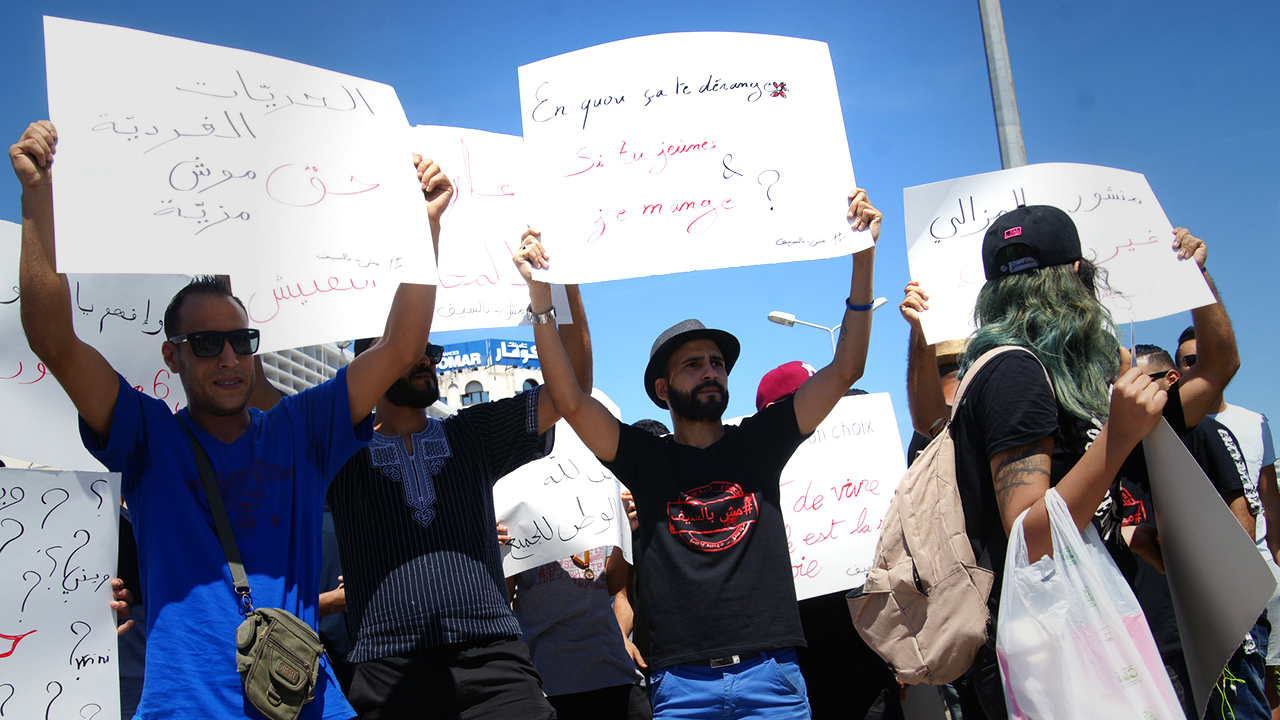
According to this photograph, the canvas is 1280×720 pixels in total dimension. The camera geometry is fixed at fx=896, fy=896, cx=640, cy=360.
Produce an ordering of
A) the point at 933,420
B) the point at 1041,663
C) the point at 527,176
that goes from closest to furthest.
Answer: the point at 1041,663 < the point at 527,176 < the point at 933,420

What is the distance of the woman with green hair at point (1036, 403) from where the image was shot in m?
2.18

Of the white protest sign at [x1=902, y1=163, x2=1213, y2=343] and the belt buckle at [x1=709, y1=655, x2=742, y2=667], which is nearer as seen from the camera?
the belt buckle at [x1=709, y1=655, x2=742, y2=667]

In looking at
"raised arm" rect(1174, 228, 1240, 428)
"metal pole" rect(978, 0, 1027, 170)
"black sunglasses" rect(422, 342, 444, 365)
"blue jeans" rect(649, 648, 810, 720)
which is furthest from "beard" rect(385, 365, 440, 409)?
"metal pole" rect(978, 0, 1027, 170)

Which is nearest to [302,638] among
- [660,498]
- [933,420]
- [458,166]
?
[660,498]

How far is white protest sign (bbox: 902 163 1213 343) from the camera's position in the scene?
3531 mm

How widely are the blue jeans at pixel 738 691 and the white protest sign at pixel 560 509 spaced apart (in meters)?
1.14

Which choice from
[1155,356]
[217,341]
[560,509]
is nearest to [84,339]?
[217,341]

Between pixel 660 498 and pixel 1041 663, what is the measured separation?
4.94 ft

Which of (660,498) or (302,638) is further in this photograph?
(660,498)

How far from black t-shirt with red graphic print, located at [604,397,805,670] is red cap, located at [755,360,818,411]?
1375 millimetres

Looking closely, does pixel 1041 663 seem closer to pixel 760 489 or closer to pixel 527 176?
pixel 760 489

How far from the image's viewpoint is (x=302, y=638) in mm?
2359

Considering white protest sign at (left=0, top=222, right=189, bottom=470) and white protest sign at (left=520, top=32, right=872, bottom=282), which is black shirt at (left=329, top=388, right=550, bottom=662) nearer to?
white protest sign at (left=520, top=32, right=872, bottom=282)

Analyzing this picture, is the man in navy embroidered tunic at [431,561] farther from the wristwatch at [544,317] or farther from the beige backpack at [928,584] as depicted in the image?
the beige backpack at [928,584]
